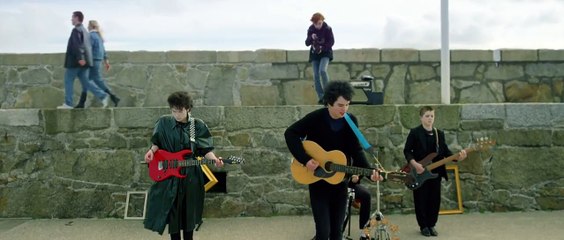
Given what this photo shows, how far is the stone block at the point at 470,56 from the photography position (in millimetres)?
9492

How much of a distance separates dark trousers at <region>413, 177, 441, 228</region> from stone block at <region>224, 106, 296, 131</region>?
1.86 meters

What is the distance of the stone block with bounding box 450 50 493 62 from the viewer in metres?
9.49

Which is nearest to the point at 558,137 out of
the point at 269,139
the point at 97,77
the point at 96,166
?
the point at 269,139

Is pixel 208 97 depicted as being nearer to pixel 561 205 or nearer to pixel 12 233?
pixel 12 233

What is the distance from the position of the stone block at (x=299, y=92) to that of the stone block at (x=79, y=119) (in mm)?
3134

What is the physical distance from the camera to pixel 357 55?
9461 millimetres

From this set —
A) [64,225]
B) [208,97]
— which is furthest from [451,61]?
[64,225]

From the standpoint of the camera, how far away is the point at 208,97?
972 cm

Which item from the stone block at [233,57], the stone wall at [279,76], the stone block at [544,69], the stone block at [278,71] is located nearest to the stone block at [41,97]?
the stone wall at [279,76]

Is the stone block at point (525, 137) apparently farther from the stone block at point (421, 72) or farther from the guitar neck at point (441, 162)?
the stone block at point (421, 72)

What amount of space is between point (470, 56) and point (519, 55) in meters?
0.79

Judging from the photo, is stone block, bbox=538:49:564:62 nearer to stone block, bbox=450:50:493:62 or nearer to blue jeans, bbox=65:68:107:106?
stone block, bbox=450:50:493:62

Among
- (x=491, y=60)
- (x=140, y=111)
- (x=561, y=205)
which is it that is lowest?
(x=561, y=205)

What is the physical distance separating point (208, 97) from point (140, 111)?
2.48m
